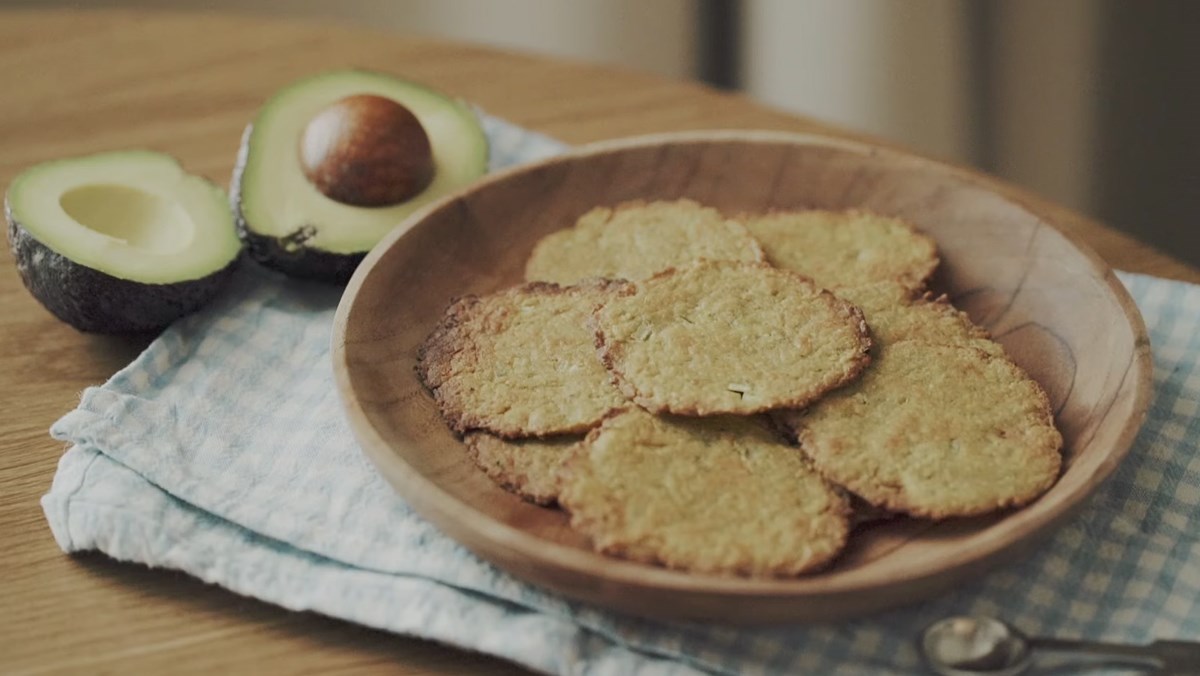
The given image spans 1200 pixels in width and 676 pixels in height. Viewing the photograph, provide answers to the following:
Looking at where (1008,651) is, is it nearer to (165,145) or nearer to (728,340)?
(728,340)

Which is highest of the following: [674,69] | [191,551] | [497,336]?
[497,336]

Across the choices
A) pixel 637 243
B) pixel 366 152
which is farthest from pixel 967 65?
pixel 366 152

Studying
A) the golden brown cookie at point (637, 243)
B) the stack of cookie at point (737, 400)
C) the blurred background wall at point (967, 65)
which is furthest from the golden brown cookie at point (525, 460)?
the blurred background wall at point (967, 65)

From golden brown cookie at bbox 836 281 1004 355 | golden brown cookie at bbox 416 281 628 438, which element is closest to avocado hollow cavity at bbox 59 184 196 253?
golden brown cookie at bbox 416 281 628 438

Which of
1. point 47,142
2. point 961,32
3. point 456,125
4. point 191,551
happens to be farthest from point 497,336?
point 961,32

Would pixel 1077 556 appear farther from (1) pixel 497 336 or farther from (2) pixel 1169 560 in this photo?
(1) pixel 497 336

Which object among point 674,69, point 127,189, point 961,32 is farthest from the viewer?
point 674,69

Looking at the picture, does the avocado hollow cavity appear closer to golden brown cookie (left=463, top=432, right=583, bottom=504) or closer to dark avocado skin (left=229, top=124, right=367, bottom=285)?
dark avocado skin (left=229, top=124, right=367, bottom=285)
